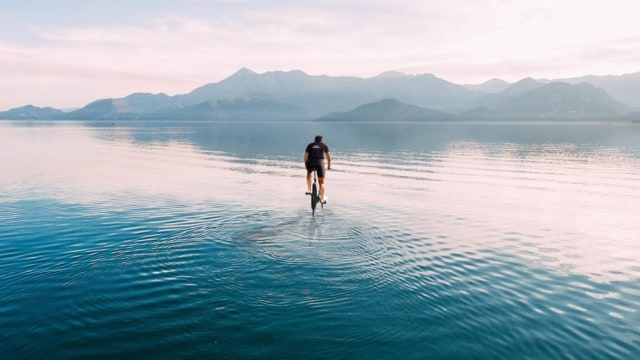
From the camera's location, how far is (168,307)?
11.8 metres

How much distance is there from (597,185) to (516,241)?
25450 millimetres

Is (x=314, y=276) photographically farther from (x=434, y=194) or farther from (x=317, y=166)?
(x=434, y=194)

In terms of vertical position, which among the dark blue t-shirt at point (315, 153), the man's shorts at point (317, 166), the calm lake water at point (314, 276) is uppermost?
the dark blue t-shirt at point (315, 153)

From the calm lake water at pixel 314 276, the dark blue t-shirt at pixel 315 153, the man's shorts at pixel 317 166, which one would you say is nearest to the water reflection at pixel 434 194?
the calm lake water at pixel 314 276

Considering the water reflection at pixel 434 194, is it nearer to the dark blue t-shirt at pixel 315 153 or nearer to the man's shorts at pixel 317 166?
the man's shorts at pixel 317 166

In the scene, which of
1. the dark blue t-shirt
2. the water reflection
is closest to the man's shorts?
the dark blue t-shirt

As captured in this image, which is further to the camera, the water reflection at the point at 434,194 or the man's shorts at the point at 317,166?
the man's shorts at the point at 317,166

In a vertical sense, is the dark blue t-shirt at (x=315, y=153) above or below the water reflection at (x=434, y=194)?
above

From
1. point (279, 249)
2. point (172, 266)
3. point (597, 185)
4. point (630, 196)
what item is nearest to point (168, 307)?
point (172, 266)

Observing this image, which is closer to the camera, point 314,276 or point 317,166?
point 314,276

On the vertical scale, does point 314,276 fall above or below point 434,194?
above

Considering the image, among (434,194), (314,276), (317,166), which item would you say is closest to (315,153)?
(317,166)

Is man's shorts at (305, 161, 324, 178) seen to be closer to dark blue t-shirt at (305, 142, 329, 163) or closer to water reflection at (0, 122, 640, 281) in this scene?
dark blue t-shirt at (305, 142, 329, 163)

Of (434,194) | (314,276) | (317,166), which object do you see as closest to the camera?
(314,276)
